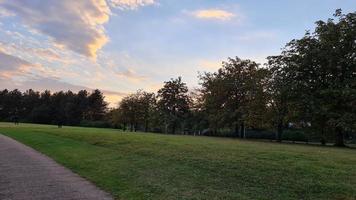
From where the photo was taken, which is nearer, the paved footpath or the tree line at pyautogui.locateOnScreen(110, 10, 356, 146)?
the paved footpath

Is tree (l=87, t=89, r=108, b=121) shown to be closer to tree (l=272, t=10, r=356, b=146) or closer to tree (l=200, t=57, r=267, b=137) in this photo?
tree (l=200, t=57, r=267, b=137)

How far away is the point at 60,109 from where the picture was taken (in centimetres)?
14125

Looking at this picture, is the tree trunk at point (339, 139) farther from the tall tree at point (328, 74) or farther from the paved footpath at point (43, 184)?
the paved footpath at point (43, 184)

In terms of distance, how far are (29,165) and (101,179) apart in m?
5.60

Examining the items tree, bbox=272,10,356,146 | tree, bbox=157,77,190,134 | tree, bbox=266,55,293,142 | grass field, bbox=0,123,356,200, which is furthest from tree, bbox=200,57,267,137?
grass field, bbox=0,123,356,200

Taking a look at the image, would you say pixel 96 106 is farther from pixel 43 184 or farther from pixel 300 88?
pixel 43 184

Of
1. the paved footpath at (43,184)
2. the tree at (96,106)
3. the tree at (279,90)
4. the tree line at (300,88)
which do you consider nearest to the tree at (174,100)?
the tree line at (300,88)

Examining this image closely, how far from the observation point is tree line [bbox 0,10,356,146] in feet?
123

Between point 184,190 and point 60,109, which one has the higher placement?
point 60,109

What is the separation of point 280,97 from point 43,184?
1361 inches

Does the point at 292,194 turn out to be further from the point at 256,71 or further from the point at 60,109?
the point at 60,109

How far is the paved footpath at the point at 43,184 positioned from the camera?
9797 millimetres

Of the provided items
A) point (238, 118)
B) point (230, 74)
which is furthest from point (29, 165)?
point (230, 74)

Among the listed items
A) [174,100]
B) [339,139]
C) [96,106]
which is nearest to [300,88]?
[339,139]
